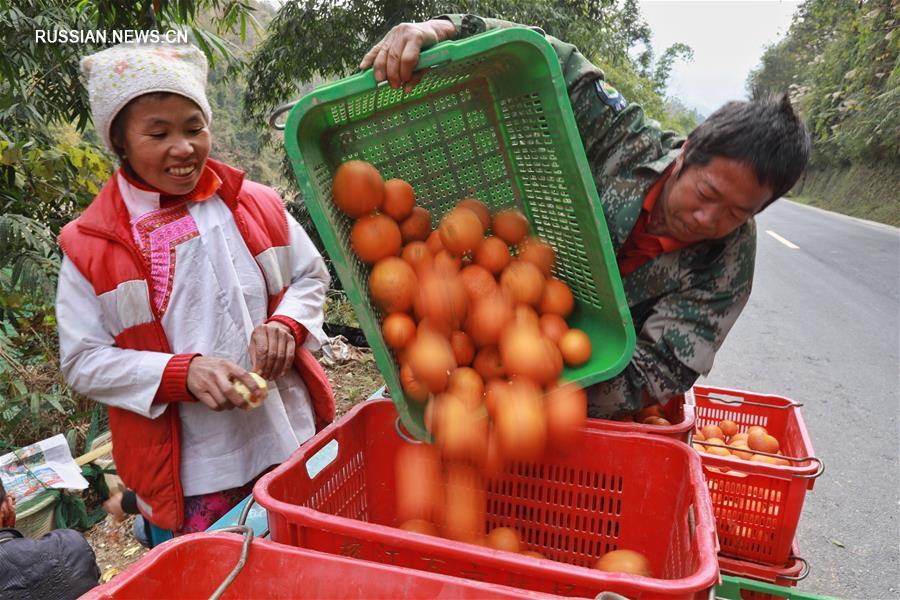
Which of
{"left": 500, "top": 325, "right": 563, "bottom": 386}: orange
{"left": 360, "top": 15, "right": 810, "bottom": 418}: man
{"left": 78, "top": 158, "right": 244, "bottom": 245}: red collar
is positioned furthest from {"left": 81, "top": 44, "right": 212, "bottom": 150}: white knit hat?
{"left": 500, "top": 325, "right": 563, "bottom": 386}: orange

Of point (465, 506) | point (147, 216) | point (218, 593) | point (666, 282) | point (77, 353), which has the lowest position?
point (465, 506)

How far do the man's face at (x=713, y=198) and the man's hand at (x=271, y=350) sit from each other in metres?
1.12

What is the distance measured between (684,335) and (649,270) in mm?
241

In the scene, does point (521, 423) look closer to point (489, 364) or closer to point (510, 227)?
point (489, 364)

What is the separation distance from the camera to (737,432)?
2.53m

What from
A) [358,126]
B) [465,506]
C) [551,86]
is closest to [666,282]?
[551,86]

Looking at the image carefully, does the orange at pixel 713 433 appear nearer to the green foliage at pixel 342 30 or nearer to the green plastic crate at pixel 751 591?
the green plastic crate at pixel 751 591

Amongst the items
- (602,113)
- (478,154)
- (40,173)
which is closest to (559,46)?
(602,113)

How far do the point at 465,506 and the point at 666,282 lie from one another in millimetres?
854

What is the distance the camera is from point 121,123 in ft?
5.23

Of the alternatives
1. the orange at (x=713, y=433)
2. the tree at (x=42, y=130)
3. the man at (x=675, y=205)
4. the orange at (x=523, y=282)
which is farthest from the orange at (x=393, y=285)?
the tree at (x=42, y=130)

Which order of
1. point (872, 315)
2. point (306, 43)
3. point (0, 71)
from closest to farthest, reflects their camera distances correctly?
1. point (0, 71)
2. point (872, 315)
3. point (306, 43)

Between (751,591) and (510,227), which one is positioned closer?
(510,227)

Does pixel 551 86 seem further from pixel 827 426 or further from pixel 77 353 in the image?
pixel 827 426
